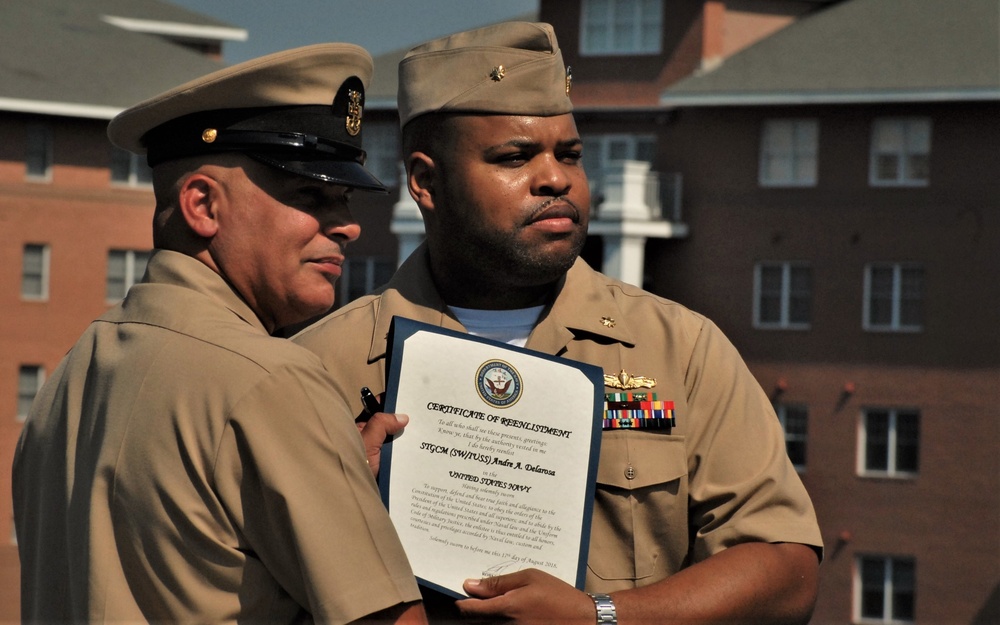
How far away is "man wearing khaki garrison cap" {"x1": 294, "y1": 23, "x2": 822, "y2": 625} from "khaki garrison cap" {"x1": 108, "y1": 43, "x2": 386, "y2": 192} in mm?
642

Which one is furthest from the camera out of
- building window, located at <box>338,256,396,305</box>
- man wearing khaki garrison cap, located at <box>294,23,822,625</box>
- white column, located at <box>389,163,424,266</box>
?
building window, located at <box>338,256,396,305</box>

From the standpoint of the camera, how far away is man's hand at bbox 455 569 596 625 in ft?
11.1

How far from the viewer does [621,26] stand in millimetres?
37031

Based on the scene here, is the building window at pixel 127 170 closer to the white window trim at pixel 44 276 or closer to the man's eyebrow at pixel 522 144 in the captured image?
the white window trim at pixel 44 276

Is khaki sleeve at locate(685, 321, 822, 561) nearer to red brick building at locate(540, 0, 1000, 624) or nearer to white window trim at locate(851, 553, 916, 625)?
red brick building at locate(540, 0, 1000, 624)

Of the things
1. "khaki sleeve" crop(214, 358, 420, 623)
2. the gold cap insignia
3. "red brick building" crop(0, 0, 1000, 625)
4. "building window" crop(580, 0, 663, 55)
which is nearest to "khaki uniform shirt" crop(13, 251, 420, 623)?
"khaki sleeve" crop(214, 358, 420, 623)

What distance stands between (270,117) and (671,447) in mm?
1311

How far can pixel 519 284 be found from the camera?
4055 millimetres

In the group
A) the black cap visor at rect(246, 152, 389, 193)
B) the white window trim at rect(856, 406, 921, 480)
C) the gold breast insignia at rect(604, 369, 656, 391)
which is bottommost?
the white window trim at rect(856, 406, 921, 480)

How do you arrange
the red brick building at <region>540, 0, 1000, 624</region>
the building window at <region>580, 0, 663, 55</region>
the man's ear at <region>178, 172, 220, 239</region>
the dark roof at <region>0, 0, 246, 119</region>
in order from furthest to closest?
1. the dark roof at <region>0, 0, 246, 119</region>
2. the building window at <region>580, 0, 663, 55</region>
3. the red brick building at <region>540, 0, 1000, 624</region>
4. the man's ear at <region>178, 172, 220, 239</region>

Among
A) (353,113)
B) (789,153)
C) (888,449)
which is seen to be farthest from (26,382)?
(353,113)

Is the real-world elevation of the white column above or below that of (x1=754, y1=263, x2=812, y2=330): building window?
above

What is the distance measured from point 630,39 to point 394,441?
34485 mm
